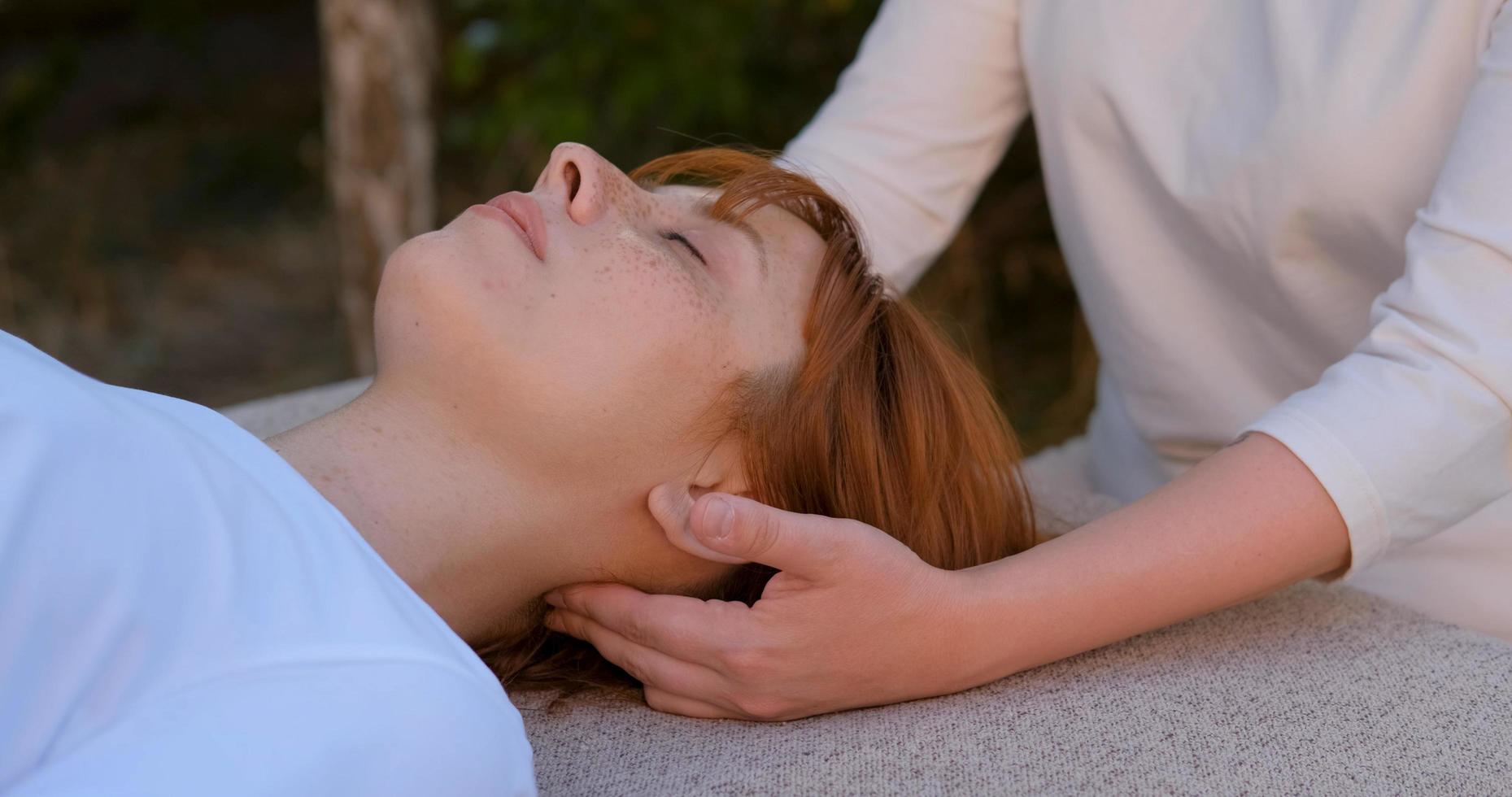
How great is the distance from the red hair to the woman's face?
7 cm

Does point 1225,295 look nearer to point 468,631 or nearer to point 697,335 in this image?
point 697,335

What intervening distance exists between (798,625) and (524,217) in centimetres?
54

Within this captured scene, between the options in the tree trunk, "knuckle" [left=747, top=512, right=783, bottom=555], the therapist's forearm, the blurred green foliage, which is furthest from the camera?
the blurred green foliage

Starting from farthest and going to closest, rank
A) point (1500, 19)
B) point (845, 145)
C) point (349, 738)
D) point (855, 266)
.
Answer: point (845, 145)
point (855, 266)
point (1500, 19)
point (349, 738)

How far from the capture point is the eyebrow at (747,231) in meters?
1.52

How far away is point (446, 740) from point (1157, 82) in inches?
51.0

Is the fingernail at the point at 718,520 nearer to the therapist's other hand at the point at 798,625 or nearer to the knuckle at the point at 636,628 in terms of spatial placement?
the therapist's other hand at the point at 798,625

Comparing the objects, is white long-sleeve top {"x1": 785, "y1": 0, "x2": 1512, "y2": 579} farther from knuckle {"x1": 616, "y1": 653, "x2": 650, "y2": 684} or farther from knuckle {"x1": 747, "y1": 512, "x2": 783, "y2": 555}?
knuckle {"x1": 616, "y1": 653, "x2": 650, "y2": 684}

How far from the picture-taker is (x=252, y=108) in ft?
18.1

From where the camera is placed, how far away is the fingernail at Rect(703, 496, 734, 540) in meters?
1.20

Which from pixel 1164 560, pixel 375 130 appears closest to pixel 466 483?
pixel 1164 560

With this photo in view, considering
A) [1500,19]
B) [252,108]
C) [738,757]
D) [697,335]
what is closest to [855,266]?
[697,335]

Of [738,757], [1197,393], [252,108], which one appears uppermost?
[1197,393]

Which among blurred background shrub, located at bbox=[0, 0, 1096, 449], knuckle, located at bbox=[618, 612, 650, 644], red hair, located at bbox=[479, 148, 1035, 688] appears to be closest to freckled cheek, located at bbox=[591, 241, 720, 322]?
red hair, located at bbox=[479, 148, 1035, 688]
